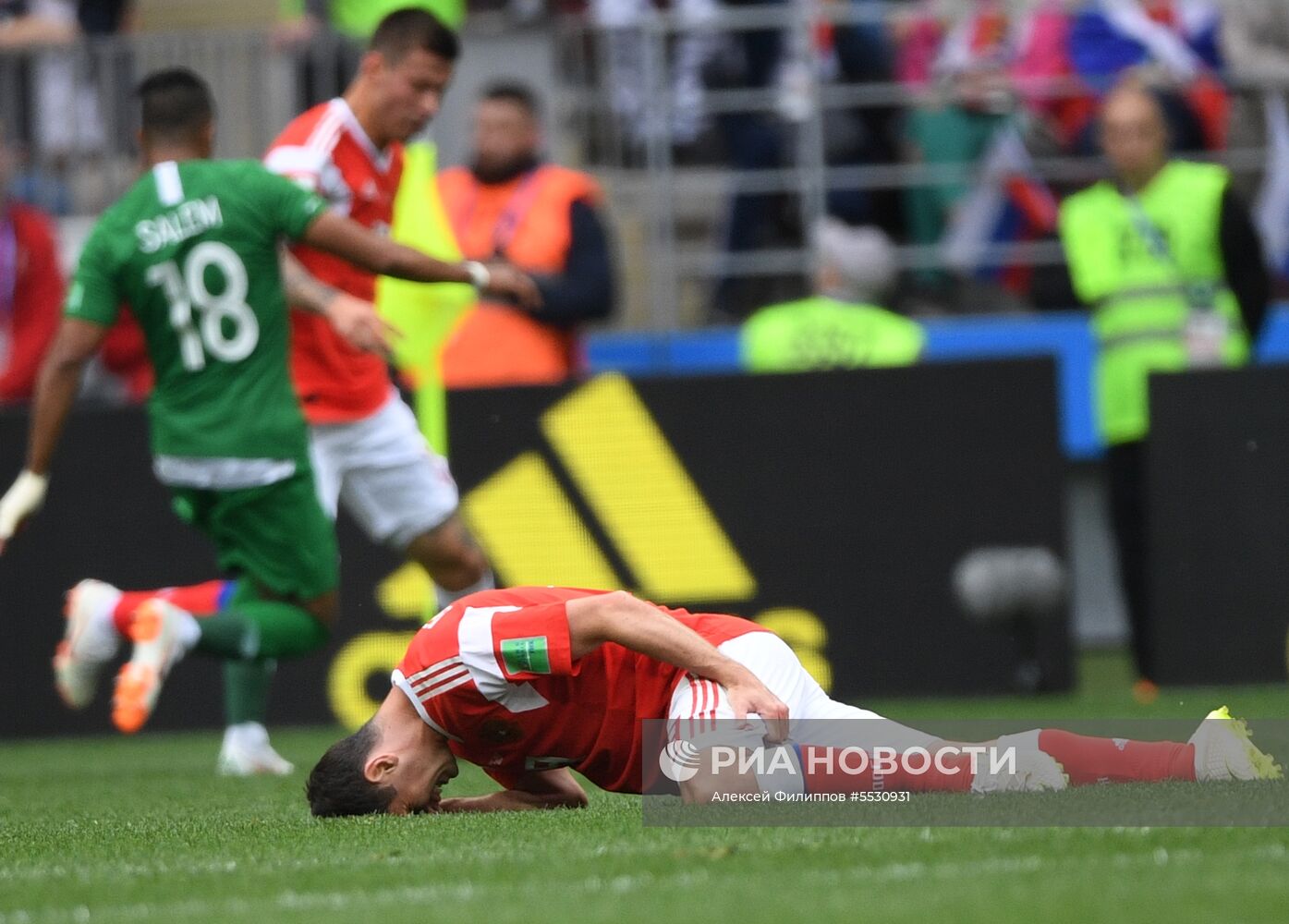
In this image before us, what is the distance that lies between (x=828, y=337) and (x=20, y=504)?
4.69m

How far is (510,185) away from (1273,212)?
13.6 ft

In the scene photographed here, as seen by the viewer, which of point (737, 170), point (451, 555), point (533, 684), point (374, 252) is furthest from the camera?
point (737, 170)

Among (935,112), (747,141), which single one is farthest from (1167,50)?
(747,141)

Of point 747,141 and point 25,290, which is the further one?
point 747,141

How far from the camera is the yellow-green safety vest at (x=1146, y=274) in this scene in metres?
10.0

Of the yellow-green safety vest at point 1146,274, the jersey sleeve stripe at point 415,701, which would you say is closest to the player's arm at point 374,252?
the jersey sleeve stripe at point 415,701

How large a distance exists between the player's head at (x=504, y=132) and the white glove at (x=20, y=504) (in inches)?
144

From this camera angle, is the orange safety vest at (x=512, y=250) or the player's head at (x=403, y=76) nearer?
the player's head at (x=403, y=76)

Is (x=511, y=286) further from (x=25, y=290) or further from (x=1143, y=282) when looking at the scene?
(x=25, y=290)

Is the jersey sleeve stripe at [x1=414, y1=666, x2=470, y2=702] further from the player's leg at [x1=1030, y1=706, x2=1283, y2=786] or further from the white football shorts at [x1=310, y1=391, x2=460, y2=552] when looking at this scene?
the white football shorts at [x1=310, y1=391, x2=460, y2=552]

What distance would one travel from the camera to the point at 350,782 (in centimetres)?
558

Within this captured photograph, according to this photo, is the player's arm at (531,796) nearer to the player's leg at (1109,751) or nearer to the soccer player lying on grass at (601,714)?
the soccer player lying on grass at (601,714)

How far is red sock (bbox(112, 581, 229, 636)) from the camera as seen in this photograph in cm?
719

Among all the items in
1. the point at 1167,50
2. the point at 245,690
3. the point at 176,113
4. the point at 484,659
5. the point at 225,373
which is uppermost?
the point at 1167,50
